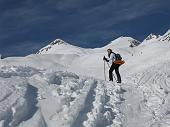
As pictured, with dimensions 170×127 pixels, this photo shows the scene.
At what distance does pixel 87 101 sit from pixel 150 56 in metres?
20.2

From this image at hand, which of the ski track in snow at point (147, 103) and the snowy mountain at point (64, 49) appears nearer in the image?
the ski track in snow at point (147, 103)

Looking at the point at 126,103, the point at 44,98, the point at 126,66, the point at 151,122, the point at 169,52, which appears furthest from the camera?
the point at 169,52

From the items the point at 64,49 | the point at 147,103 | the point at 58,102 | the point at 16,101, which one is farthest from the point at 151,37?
the point at 16,101

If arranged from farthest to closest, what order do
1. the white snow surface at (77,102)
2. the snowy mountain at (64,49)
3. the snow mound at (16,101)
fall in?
the snowy mountain at (64,49), the white snow surface at (77,102), the snow mound at (16,101)

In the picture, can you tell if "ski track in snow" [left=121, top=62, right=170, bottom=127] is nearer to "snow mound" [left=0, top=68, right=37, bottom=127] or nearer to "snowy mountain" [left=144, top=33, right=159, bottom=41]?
"snow mound" [left=0, top=68, right=37, bottom=127]

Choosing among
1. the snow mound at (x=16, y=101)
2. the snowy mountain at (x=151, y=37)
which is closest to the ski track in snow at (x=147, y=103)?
the snow mound at (x=16, y=101)

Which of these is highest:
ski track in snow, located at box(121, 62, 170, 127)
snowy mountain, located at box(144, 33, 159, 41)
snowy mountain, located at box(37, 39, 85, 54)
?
snowy mountain, located at box(144, 33, 159, 41)

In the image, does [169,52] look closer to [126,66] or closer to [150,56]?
[150,56]

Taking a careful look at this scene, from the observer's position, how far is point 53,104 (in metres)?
13.7

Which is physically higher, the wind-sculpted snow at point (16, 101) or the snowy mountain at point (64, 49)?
the snowy mountain at point (64, 49)

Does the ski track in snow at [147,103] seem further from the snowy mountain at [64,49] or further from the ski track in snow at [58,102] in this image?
the snowy mountain at [64,49]

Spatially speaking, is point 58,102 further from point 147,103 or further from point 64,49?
point 64,49

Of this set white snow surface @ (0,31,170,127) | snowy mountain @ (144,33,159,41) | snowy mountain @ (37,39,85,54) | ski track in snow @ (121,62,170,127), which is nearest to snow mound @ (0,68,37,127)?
white snow surface @ (0,31,170,127)

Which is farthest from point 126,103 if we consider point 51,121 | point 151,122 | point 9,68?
point 9,68
